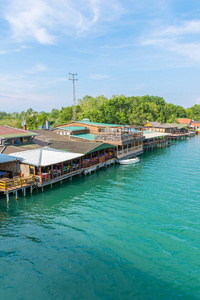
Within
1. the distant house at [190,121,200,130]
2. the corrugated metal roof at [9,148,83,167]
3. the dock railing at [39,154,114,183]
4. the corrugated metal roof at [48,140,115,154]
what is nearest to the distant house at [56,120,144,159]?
the dock railing at [39,154,114,183]

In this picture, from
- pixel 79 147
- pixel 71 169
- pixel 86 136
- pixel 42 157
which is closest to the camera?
pixel 42 157

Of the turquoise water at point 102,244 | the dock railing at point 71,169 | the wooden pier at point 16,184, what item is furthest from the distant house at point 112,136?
the wooden pier at point 16,184

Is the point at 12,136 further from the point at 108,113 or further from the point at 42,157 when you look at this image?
the point at 108,113

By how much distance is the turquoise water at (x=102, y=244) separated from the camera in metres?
12.2

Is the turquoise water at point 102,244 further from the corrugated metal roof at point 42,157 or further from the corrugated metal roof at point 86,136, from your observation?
the corrugated metal roof at point 86,136

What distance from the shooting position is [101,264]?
13891 millimetres

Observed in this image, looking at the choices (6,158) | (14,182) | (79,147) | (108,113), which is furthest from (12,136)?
(108,113)

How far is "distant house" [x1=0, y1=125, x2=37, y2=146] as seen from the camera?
33.7 m

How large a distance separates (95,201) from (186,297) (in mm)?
13494

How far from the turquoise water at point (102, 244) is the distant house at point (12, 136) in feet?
40.6

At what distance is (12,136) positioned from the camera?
1346 inches

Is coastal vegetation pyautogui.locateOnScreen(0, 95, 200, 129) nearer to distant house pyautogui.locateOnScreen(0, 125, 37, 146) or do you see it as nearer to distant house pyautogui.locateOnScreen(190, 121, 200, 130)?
distant house pyautogui.locateOnScreen(190, 121, 200, 130)

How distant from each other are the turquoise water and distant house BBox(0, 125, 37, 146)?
12362mm

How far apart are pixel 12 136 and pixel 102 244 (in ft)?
80.3
